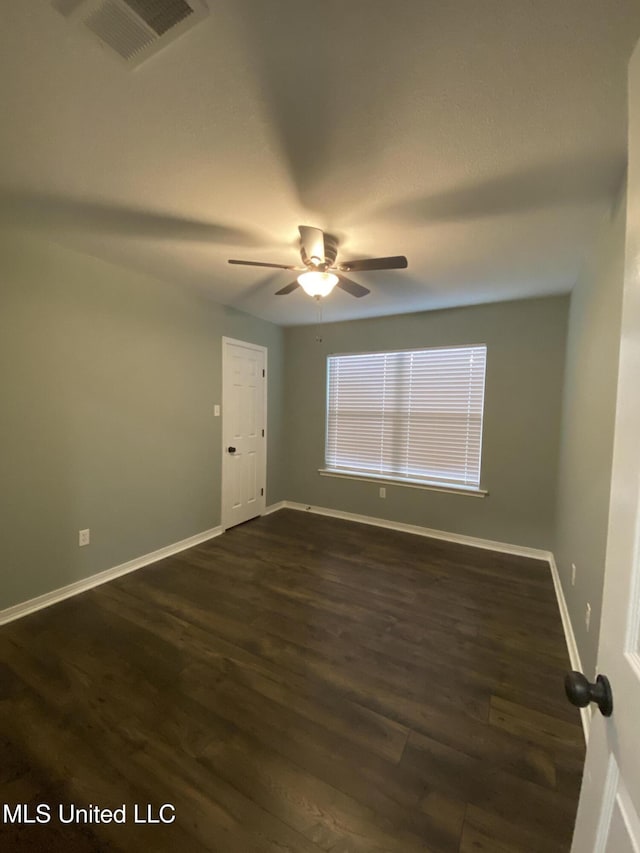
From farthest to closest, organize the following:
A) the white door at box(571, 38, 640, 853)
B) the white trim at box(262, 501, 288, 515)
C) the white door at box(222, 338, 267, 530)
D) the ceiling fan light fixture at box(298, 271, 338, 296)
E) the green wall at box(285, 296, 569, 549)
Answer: the white trim at box(262, 501, 288, 515), the white door at box(222, 338, 267, 530), the green wall at box(285, 296, 569, 549), the ceiling fan light fixture at box(298, 271, 338, 296), the white door at box(571, 38, 640, 853)

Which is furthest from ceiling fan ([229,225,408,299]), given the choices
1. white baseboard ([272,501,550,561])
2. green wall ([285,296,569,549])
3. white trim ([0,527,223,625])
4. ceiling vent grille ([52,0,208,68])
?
white baseboard ([272,501,550,561])

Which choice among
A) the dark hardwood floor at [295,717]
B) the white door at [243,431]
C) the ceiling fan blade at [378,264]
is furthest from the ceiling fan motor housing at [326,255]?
the dark hardwood floor at [295,717]

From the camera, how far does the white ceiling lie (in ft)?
3.21

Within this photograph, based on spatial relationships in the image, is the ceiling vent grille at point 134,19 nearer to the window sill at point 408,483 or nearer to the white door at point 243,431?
the white door at point 243,431

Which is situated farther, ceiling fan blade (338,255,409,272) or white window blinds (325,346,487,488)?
white window blinds (325,346,487,488)

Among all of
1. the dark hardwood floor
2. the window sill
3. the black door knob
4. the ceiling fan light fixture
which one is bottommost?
the dark hardwood floor

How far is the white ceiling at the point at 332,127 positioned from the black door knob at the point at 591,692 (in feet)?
5.26

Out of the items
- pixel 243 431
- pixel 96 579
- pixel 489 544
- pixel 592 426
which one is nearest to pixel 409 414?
pixel 489 544

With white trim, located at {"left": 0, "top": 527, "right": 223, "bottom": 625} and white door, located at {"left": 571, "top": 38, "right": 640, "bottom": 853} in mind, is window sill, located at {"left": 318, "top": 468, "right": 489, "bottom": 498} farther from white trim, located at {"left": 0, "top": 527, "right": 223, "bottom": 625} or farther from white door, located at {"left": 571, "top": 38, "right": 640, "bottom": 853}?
white door, located at {"left": 571, "top": 38, "right": 640, "bottom": 853}

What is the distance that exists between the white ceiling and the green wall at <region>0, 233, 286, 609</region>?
462 mm

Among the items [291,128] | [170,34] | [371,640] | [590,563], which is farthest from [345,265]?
[371,640]

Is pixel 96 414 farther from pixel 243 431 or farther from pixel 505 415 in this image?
pixel 505 415

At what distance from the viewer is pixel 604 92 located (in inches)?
44.7

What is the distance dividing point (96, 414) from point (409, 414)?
120 inches
